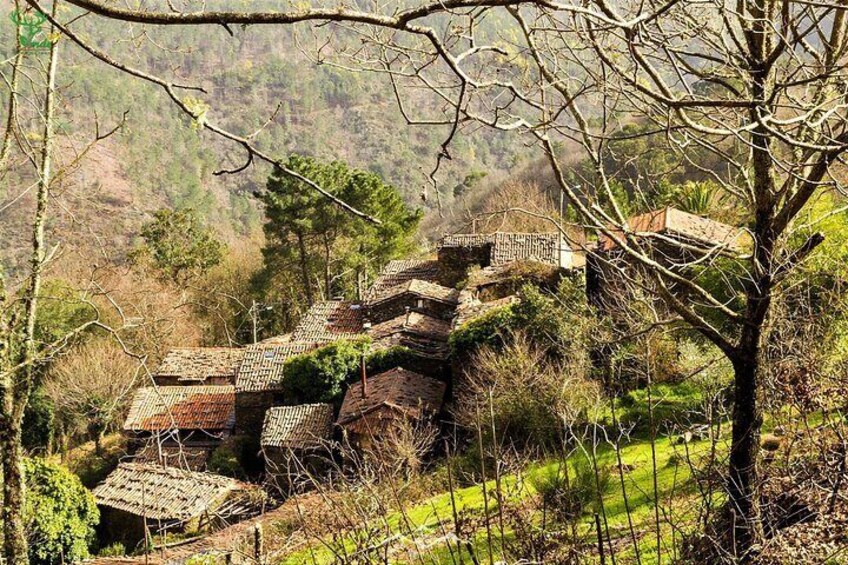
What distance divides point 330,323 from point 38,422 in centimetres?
974

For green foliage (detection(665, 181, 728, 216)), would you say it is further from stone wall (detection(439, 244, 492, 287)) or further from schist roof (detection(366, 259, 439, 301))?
schist roof (detection(366, 259, 439, 301))

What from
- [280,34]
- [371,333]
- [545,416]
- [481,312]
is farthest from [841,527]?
[280,34]

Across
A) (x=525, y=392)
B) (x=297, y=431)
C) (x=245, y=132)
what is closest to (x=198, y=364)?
(x=297, y=431)

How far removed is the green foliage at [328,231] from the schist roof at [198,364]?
18.3 ft

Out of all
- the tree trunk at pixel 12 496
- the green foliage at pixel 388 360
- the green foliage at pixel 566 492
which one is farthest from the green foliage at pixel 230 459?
the tree trunk at pixel 12 496

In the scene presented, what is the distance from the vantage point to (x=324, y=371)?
2247cm

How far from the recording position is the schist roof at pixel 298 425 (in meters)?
19.8

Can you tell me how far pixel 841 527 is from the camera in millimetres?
4332

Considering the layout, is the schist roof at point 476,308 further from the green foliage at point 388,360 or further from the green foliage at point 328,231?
the green foliage at point 328,231

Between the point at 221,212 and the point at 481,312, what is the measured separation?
162ft

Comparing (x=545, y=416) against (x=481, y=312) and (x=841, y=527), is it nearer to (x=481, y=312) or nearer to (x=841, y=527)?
(x=481, y=312)

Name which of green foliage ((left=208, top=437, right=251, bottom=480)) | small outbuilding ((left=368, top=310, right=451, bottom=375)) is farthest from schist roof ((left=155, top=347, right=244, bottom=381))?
small outbuilding ((left=368, top=310, right=451, bottom=375))

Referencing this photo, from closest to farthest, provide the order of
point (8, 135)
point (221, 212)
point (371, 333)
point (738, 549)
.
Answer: point (738, 549) < point (8, 135) < point (371, 333) < point (221, 212)

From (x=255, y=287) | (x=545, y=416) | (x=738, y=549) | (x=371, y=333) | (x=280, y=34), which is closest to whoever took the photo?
(x=738, y=549)
